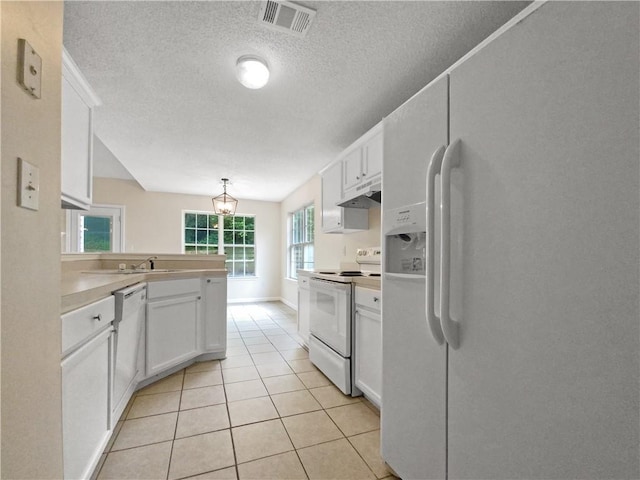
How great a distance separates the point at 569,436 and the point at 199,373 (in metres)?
2.63

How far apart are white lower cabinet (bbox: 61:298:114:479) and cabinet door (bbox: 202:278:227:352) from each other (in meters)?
1.35

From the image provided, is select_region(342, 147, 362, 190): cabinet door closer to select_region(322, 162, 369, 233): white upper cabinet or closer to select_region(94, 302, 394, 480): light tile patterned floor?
select_region(322, 162, 369, 233): white upper cabinet

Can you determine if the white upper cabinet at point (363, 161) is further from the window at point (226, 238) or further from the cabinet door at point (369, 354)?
the window at point (226, 238)

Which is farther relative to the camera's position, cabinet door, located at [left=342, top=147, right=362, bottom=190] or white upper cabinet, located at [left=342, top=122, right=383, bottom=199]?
cabinet door, located at [left=342, top=147, right=362, bottom=190]

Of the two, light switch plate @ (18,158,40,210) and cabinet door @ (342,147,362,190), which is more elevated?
cabinet door @ (342,147,362,190)

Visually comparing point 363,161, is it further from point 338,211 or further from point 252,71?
point 252,71

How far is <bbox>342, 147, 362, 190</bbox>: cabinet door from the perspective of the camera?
2713 mm

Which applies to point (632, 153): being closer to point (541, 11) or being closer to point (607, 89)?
point (607, 89)

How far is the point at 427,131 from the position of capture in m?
1.17

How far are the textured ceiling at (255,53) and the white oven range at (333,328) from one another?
150 centimetres

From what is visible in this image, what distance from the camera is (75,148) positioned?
5.96ft

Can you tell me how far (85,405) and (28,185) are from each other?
0.96 metres

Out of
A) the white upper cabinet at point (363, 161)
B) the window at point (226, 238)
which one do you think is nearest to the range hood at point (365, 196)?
the white upper cabinet at point (363, 161)

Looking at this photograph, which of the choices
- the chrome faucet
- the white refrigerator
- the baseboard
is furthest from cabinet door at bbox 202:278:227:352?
the baseboard
